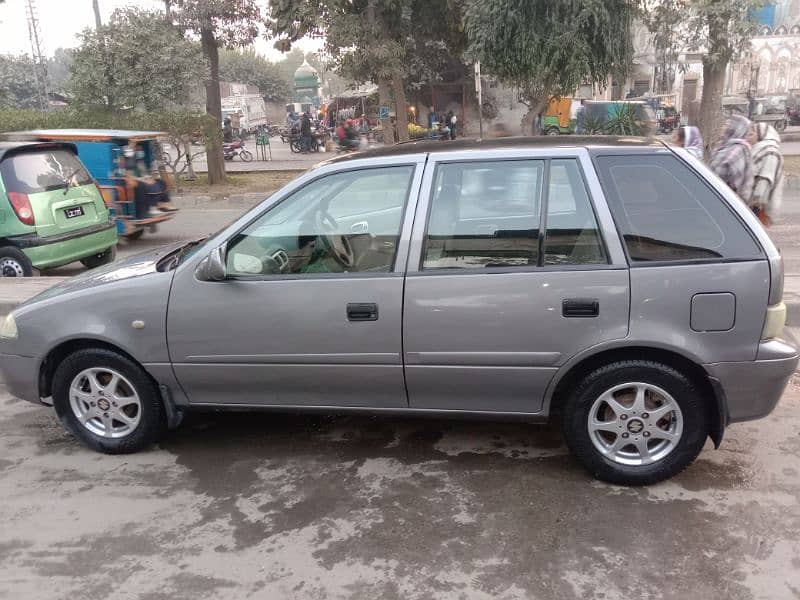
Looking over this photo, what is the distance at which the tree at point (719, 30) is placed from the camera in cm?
1420

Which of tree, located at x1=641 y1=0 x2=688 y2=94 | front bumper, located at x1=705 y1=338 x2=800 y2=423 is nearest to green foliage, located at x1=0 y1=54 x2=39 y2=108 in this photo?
tree, located at x1=641 y1=0 x2=688 y2=94

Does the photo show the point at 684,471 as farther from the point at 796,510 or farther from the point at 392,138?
the point at 392,138

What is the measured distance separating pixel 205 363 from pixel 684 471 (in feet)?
8.41

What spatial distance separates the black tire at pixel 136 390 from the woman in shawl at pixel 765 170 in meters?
5.17

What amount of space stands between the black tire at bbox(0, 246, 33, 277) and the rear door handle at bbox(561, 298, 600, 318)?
22.8ft

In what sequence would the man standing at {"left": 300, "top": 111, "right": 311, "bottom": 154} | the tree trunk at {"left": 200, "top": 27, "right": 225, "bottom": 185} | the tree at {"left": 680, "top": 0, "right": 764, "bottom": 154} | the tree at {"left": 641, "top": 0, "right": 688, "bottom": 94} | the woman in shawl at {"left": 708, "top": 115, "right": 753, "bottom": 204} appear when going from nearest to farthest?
the woman in shawl at {"left": 708, "top": 115, "right": 753, "bottom": 204}, the tree at {"left": 680, "top": 0, "right": 764, "bottom": 154}, the tree at {"left": 641, "top": 0, "right": 688, "bottom": 94}, the tree trunk at {"left": 200, "top": 27, "right": 225, "bottom": 185}, the man standing at {"left": 300, "top": 111, "right": 311, "bottom": 154}

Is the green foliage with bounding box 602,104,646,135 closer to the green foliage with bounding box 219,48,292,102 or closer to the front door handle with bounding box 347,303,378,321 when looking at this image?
the front door handle with bounding box 347,303,378,321

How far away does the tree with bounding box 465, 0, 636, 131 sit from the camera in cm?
1422

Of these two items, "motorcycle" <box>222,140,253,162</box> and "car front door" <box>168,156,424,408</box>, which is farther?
"motorcycle" <box>222,140,253,162</box>

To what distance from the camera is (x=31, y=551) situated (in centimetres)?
317

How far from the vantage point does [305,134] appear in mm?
28609

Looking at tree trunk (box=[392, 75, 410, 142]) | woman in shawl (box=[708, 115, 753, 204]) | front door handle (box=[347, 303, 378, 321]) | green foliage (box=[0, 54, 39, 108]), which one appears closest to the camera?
front door handle (box=[347, 303, 378, 321])

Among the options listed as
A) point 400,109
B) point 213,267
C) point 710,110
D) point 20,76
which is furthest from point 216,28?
point 20,76

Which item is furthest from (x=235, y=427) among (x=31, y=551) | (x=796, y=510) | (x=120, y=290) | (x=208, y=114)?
(x=208, y=114)
